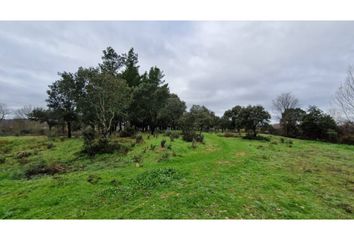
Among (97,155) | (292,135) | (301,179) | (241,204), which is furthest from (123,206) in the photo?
(292,135)

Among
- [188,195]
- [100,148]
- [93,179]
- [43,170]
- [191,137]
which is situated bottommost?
[43,170]

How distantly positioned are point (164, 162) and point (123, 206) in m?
6.42

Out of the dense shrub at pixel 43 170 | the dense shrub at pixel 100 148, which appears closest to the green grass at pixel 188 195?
the dense shrub at pixel 43 170

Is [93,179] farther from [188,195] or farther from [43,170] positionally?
[43,170]

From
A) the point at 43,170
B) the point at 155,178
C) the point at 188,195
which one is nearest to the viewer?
the point at 188,195

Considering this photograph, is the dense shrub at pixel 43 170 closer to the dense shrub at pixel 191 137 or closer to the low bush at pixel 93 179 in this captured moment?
the low bush at pixel 93 179

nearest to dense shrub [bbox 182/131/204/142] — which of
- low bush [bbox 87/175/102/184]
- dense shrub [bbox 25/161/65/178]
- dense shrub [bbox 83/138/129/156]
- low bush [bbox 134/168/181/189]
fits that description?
dense shrub [bbox 83/138/129/156]

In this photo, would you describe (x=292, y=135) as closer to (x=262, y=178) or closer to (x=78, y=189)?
(x=262, y=178)

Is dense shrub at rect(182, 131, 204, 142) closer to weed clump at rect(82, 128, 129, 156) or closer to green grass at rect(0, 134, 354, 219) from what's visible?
Result: weed clump at rect(82, 128, 129, 156)

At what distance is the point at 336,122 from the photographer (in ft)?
114

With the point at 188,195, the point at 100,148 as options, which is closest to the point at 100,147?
the point at 100,148

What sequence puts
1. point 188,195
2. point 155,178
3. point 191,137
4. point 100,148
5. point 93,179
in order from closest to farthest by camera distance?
point 188,195 → point 155,178 → point 93,179 → point 100,148 → point 191,137

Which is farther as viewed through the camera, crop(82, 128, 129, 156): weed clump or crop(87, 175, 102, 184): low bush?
crop(82, 128, 129, 156): weed clump

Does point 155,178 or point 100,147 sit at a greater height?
point 100,147
